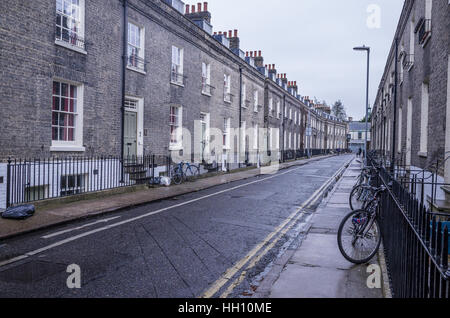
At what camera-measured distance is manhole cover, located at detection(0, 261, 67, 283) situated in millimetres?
4727

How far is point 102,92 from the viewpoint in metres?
12.8

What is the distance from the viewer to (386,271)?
5.10 meters

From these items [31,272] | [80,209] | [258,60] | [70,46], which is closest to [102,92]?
[70,46]

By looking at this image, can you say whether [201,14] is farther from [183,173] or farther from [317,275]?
[317,275]

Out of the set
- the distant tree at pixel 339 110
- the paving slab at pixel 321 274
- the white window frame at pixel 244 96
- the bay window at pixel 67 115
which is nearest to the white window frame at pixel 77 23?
the bay window at pixel 67 115

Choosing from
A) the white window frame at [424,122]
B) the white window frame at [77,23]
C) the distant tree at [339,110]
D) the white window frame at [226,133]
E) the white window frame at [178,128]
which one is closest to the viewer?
the white window frame at [77,23]

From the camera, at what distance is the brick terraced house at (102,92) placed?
9.62 m

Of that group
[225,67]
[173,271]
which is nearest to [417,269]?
[173,271]

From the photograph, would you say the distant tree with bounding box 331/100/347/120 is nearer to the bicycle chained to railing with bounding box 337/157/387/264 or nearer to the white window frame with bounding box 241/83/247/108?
the white window frame with bounding box 241/83/247/108

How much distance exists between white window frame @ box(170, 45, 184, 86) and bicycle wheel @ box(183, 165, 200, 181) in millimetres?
4377

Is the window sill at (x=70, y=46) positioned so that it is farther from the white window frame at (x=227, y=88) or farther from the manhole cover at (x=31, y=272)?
the white window frame at (x=227, y=88)

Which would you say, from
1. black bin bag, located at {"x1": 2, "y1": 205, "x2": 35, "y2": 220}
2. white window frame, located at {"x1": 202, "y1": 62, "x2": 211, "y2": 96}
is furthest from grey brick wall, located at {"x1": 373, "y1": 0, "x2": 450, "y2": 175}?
white window frame, located at {"x1": 202, "y1": 62, "x2": 211, "y2": 96}

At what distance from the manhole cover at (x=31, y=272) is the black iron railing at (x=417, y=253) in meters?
4.41

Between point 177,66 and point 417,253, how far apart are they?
16.6m
